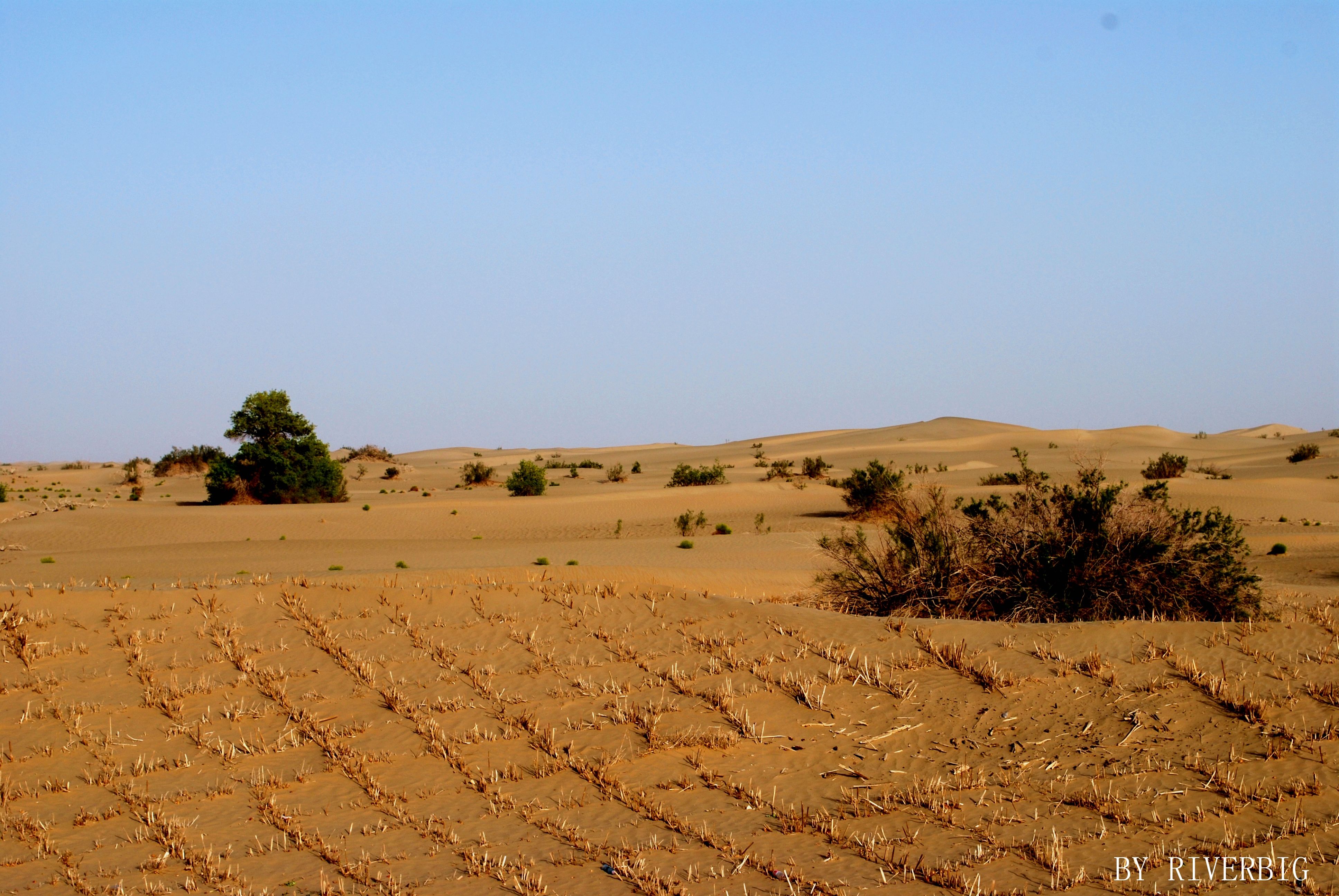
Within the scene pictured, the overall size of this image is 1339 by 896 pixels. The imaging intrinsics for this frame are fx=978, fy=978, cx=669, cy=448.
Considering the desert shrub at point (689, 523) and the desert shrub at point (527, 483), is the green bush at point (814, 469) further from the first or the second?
the desert shrub at point (689, 523)

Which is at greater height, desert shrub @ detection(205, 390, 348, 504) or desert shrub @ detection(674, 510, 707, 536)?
desert shrub @ detection(205, 390, 348, 504)

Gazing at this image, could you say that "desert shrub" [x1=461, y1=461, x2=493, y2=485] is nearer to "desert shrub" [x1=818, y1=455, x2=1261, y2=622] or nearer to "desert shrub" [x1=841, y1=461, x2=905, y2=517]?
"desert shrub" [x1=841, y1=461, x2=905, y2=517]

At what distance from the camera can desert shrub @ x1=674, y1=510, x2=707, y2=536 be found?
26.7 metres

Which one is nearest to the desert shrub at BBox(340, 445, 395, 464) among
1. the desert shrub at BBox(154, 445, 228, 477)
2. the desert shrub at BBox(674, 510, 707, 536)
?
the desert shrub at BBox(154, 445, 228, 477)

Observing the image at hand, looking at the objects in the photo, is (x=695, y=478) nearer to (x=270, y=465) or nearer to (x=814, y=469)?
(x=814, y=469)

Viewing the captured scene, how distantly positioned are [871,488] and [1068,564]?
56.1 ft

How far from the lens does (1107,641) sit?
802 centimetres

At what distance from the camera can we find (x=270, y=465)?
113ft

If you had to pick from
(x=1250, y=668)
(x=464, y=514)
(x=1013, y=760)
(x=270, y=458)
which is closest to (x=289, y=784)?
(x=1013, y=760)

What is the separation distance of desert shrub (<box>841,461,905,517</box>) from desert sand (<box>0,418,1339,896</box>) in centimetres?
1439

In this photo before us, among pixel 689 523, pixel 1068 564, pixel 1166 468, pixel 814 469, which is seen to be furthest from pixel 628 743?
pixel 814 469

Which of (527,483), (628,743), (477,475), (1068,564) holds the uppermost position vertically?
(477,475)

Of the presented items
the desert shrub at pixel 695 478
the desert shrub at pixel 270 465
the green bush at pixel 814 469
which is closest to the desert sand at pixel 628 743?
the desert shrub at pixel 270 465

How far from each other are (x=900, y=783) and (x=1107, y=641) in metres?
2.80
